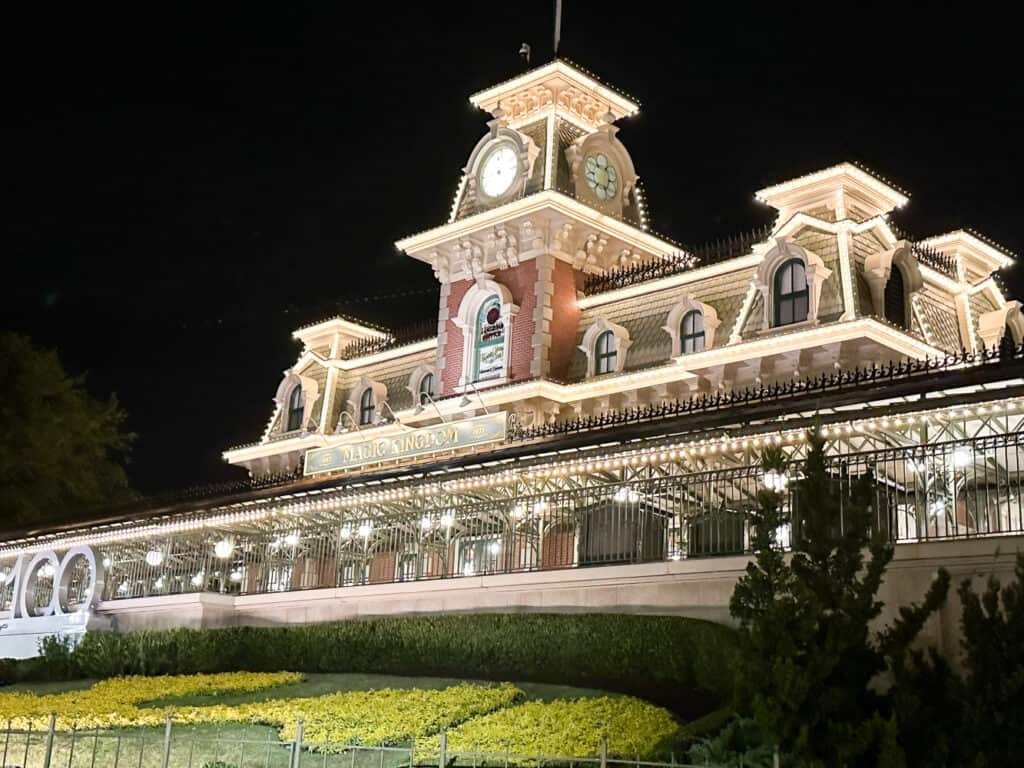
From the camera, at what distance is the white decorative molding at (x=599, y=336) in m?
33.9

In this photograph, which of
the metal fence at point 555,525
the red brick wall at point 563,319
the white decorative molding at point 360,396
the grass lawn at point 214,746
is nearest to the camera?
the grass lawn at point 214,746

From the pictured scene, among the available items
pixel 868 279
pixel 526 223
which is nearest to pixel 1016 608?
pixel 868 279

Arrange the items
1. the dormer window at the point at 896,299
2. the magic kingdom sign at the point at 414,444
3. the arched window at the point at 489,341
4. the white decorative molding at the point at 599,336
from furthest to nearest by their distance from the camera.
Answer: the arched window at the point at 489,341
the white decorative molding at the point at 599,336
the magic kingdom sign at the point at 414,444
the dormer window at the point at 896,299

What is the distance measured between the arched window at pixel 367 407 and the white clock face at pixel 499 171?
8.56 meters

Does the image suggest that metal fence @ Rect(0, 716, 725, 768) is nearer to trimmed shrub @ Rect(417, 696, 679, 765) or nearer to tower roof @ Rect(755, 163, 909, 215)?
trimmed shrub @ Rect(417, 696, 679, 765)

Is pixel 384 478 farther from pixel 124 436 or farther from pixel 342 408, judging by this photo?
pixel 124 436

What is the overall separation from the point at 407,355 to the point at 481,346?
495 cm

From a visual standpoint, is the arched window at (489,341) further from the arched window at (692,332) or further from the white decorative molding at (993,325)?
the white decorative molding at (993,325)

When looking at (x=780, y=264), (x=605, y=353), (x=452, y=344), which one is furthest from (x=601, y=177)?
(x=780, y=264)

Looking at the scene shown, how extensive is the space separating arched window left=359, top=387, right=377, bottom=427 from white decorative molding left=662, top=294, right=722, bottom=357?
12.4m

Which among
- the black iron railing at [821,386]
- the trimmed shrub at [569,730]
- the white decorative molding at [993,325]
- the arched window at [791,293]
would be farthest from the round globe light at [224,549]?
the white decorative molding at [993,325]

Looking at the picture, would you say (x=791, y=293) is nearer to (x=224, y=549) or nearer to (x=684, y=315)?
(x=684, y=315)

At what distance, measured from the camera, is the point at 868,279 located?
2959cm

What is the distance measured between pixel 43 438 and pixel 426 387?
18527mm
